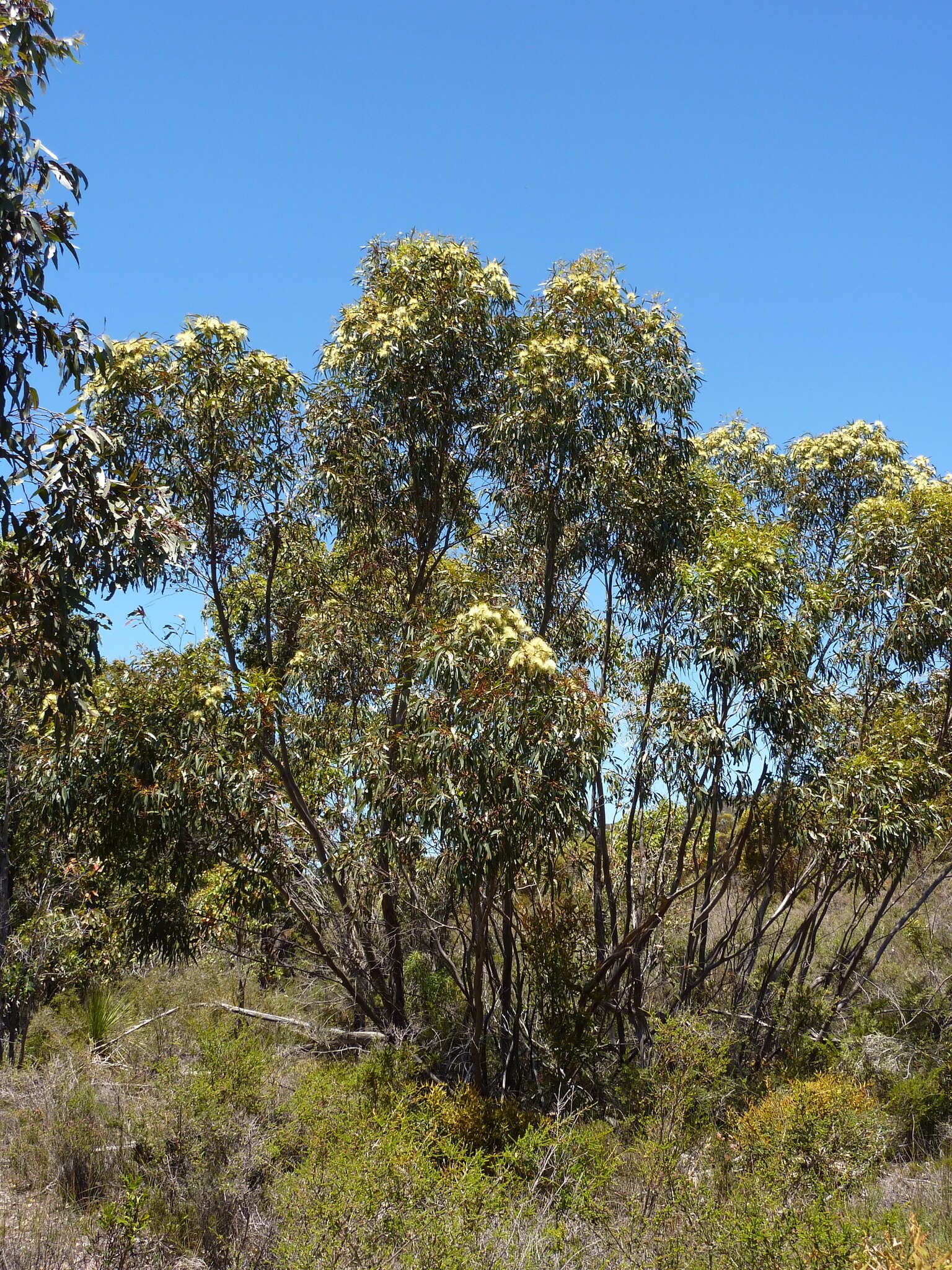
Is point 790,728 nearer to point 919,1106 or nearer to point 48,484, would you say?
point 919,1106

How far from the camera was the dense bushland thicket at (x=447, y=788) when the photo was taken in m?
5.00

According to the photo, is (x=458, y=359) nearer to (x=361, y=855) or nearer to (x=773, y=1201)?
(x=361, y=855)

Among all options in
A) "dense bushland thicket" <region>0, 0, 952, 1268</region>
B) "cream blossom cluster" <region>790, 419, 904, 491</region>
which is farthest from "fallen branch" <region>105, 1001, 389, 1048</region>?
"cream blossom cluster" <region>790, 419, 904, 491</region>

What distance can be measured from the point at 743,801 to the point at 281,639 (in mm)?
→ 5201

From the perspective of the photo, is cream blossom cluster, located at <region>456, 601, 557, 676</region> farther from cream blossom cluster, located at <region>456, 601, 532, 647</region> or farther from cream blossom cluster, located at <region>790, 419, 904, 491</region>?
cream blossom cluster, located at <region>790, 419, 904, 491</region>

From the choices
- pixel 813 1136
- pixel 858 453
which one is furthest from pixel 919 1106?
pixel 858 453

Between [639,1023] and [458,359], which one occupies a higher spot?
[458,359]

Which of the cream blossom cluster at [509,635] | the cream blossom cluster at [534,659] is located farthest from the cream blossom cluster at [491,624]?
the cream blossom cluster at [534,659]

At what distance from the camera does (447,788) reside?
6.27 meters

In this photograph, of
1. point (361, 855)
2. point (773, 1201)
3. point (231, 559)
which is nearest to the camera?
point (773, 1201)

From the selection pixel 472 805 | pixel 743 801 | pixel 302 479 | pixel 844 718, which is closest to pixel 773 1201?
pixel 472 805

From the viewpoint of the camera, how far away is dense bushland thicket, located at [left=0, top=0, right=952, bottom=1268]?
5.00 metres

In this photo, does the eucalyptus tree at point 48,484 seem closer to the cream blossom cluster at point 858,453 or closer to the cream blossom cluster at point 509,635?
the cream blossom cluster at point 509,635

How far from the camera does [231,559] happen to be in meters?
8.24
